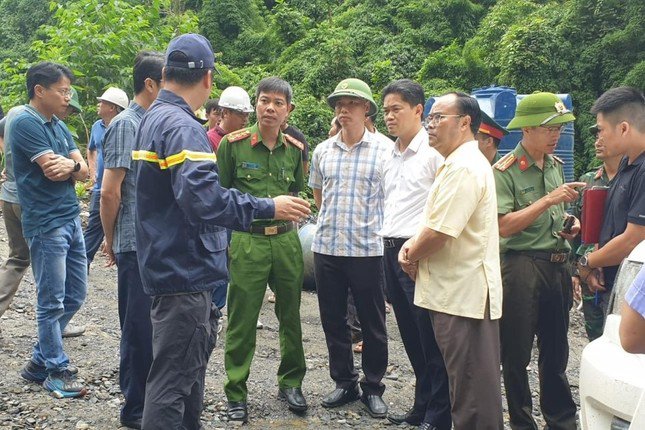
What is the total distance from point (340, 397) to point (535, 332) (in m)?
1.40

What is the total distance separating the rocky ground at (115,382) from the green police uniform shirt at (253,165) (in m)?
1.46

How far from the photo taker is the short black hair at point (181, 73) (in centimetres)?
329

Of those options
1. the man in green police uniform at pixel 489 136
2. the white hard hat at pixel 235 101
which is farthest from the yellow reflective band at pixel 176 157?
the white hard hat at pixel 235 101

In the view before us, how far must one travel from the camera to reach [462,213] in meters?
3.32

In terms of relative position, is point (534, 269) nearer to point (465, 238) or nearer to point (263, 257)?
point (465, 238)

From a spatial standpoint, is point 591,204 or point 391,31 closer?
point 591,204

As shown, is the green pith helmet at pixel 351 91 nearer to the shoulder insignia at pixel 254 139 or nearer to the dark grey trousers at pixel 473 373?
the shoulder insignia at pixel 254 139

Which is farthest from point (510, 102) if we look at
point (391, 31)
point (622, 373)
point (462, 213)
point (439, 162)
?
point (391, 31)

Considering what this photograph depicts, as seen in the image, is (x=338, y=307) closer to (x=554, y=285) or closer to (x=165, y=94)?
(x=554, y=285)

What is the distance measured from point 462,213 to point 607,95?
137 cm

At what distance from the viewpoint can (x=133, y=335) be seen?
13.1 feet

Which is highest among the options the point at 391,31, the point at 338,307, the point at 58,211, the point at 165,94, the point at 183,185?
the point at 391,31

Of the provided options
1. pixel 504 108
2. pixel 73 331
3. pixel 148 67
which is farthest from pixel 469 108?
pixel 504 108

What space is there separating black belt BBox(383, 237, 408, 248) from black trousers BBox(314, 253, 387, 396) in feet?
0.90
